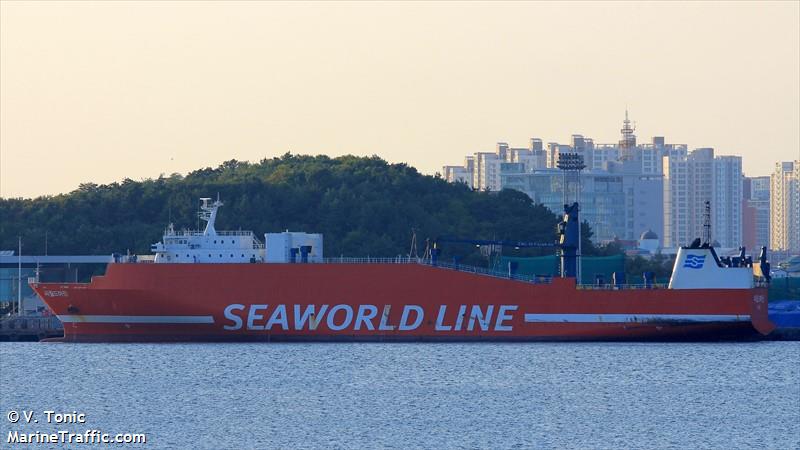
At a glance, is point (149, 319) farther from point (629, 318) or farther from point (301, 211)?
point (301, 211)

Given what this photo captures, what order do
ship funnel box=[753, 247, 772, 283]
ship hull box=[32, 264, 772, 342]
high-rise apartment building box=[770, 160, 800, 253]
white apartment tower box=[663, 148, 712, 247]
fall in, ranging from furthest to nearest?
high-rise apartment building box=[770, 160, 800, 253]
white apartment tower box=[663, 148, 712, 247]
ship funnel box=[753, 247, 772, 283]
ship hull box=[32, 264, 772, 342]

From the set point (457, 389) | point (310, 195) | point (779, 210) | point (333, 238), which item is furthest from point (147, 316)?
point (779, 210)

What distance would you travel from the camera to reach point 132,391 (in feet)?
131

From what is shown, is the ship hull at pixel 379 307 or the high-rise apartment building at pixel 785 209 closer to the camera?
the ship hull at pixel 379 307

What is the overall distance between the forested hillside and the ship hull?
2292 cm

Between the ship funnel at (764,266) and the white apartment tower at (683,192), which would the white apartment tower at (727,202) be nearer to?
the white apartment tower at (683,192)

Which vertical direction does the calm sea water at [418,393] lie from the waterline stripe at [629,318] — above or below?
below

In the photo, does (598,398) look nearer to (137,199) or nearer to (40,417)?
(40,417)

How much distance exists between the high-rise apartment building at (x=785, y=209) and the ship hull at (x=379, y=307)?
13836 centimetres

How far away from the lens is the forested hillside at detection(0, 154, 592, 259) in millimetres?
77500

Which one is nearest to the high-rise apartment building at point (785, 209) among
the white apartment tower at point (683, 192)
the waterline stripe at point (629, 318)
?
the white apartment tower at point (683, 192)

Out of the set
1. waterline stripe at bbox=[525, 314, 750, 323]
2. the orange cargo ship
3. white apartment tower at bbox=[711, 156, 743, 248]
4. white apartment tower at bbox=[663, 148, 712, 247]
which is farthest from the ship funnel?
white apartment tower at bbox=[663, 148, 712, 247]

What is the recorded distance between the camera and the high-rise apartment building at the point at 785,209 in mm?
189750

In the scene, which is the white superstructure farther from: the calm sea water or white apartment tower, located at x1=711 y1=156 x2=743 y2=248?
white apartment tower, located at x1=711 y1=156 x2=743 y2=248
